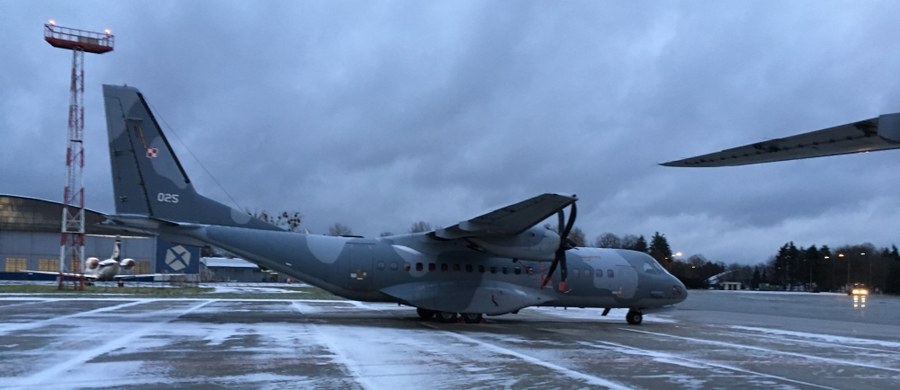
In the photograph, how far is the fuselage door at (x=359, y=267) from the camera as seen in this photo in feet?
64.6

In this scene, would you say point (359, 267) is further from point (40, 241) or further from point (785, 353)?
point (40, 241)

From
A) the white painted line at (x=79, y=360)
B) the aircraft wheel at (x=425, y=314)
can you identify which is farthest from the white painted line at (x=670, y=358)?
the white painted line at (x=79, y=360)

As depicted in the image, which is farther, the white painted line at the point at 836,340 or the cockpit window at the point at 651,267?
the cockpit window at the point at 651,267

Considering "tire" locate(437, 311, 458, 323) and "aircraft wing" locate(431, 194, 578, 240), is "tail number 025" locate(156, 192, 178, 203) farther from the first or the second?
"tire" locate(437, 311, 458, 323)

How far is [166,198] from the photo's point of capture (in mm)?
18656

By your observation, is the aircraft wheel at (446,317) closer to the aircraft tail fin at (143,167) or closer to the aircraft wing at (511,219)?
the aircraft wing at (511,219)

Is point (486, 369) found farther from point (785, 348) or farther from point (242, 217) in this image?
point (242, 217)

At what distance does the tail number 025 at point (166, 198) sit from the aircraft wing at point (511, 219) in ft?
24.9

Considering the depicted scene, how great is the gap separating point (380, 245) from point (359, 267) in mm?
1053

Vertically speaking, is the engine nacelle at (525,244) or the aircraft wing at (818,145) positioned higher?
the aircraft wing at (818,145)

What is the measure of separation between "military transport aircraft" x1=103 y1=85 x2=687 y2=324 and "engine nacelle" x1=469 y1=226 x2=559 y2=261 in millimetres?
30

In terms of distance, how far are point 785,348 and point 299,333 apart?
11214mm

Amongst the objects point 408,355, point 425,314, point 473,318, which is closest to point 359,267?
point 425,314

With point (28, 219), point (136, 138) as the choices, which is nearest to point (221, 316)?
point (136, 138)
